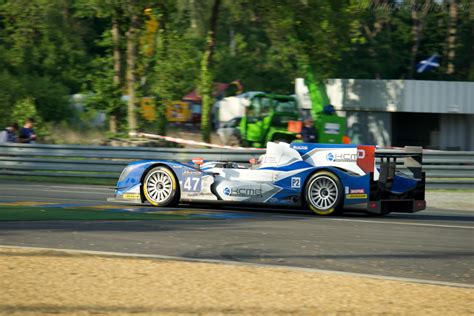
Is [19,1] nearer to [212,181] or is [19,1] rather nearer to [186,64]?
[186,64]

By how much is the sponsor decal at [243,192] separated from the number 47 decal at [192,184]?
473 millimetres

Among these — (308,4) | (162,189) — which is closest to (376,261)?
(162,189)

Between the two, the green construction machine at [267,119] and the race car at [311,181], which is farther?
the green construction machine at [267,119]

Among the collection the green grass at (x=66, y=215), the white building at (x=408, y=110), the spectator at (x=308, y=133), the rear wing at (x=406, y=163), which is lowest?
the green grass at (x=66, y=215)

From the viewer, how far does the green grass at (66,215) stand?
492 inches

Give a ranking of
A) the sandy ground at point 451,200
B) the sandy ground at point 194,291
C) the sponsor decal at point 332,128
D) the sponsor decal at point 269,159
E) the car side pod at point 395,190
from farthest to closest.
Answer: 1. the sponsor decal at point 332,128
2. the sandy ground at point 451,200
3. the sponsor decal at point 269,159
4. the car side pod at point 395,190
5. the sandy ground at point 194,291

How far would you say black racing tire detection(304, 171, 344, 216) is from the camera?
1366 centimetres

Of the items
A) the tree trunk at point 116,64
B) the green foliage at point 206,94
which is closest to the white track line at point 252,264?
the green foliage at point 206,94

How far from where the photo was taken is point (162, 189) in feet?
47.7

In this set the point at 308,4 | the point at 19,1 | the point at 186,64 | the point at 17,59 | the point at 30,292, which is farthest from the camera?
the point at 17,59

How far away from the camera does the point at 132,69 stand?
28.4 metres

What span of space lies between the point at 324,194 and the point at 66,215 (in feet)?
13.2

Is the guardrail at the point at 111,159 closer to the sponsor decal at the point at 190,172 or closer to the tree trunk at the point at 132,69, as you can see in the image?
the tree trunk at the point at 132,69

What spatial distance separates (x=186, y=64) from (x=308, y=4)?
459cm
